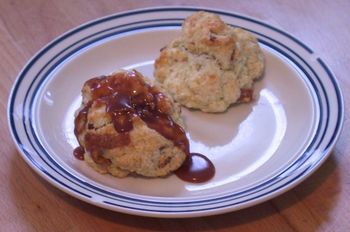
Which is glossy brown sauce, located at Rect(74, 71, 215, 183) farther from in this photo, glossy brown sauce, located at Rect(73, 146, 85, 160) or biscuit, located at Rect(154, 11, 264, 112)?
biscuit, located at Rect(154, 11, 264, 112)

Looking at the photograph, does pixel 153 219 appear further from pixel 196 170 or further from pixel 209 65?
pixel 209 65

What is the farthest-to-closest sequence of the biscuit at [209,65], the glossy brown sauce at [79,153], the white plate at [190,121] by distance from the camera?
the biscuit at [209,65] → the glossy brown sauce at [79,153] → the white plate at [190,121]

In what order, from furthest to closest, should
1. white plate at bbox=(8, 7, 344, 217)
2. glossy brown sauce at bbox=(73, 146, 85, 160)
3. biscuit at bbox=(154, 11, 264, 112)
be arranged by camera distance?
1. biscuit at bbox=(154, 11, 264, 112)
2. glossy brown sauce at bbox=(73, 146, 85, 160)
3. white plate at bbox=(8, 7, 344, 217)

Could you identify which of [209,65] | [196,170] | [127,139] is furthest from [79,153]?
[209,65]

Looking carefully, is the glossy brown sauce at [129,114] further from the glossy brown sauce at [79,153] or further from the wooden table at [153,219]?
the wooden table at [153,219]

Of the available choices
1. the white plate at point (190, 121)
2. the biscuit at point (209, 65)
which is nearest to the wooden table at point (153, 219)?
the white plate at point (190, 121)

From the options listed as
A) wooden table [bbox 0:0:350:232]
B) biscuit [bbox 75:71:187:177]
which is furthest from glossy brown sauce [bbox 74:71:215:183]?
wooden table [bbox 0:0:350:232]
